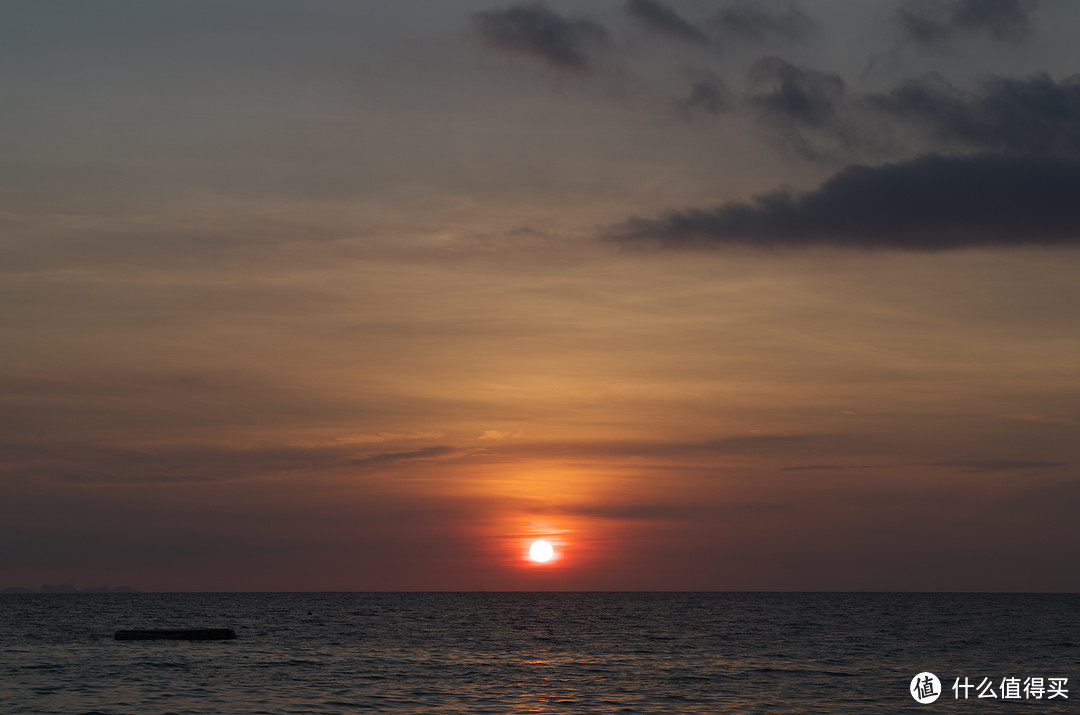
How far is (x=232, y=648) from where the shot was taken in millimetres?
102000

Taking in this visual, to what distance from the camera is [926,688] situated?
219 ft

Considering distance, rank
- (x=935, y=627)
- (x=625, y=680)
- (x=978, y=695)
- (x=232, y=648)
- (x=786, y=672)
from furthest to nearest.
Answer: (x=935, y=627)
(x=232, y=648)
(x=786, y=672)
(x=625, y=680)
(x=978, y=695)

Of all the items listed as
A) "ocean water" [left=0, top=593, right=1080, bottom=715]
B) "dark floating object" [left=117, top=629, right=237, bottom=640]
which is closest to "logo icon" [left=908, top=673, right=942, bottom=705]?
"ocean water" [left=0, top=593, right=1080, bottom=715]

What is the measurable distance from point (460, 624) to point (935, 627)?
69.8 m

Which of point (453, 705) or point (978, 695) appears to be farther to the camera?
point (978, 695)

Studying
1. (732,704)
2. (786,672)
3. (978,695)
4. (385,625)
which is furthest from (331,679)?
(385,625)

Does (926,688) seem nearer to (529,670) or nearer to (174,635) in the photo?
(529,670)

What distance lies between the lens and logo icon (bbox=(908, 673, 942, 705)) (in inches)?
2438

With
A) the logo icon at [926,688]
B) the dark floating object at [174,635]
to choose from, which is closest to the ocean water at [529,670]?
the logo icon at [926,688]

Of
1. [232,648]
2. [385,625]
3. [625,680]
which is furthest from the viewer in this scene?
[385,625]

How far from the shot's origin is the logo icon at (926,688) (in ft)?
203

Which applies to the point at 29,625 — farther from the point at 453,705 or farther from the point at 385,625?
the point at 453,705

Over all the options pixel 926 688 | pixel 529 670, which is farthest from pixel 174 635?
pixel 926 688

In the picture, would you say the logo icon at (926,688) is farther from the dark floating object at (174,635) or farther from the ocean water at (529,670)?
the dark floating object at (174,635)
